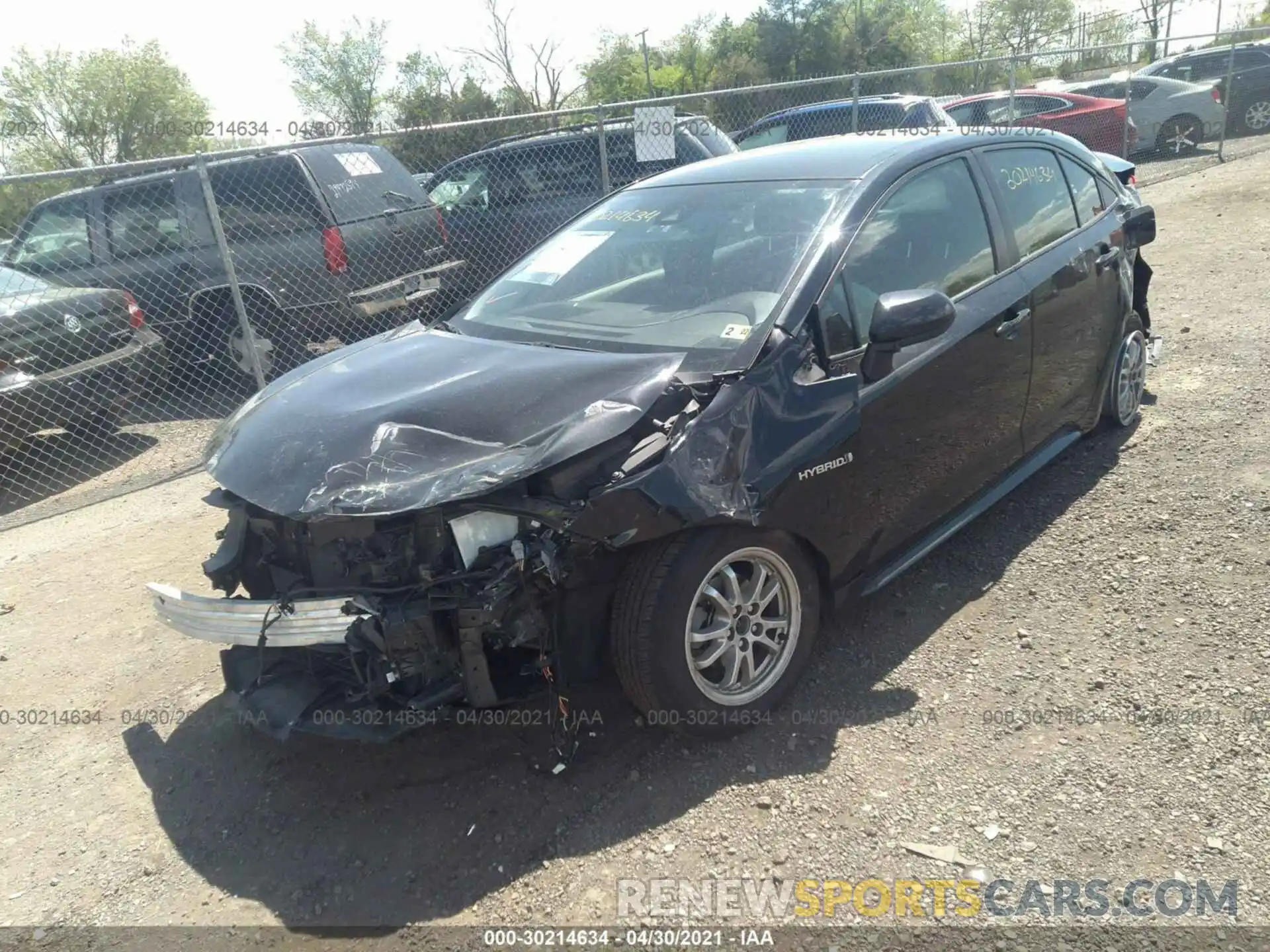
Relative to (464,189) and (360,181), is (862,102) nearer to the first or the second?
(464,189)

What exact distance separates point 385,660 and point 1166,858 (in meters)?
2.17

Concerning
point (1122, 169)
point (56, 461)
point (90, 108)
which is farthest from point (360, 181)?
point (90, 108)

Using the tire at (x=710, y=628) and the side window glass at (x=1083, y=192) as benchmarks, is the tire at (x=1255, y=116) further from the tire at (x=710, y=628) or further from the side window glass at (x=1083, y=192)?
the tire at (x=710, y=628)

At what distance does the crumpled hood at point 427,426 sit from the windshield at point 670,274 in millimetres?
187

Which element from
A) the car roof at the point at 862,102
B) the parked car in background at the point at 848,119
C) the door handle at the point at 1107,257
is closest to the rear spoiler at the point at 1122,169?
the parked car in background at the point at 848,119

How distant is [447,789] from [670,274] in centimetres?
202

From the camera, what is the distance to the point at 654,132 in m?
8.50

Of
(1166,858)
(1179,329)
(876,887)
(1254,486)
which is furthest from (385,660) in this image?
A: (1179,329)

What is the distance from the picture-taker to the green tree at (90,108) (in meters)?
32.5

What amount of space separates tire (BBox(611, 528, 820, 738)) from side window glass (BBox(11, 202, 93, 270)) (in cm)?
745

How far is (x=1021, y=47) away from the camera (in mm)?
46250

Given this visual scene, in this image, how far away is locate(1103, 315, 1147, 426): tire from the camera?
15.8 feet

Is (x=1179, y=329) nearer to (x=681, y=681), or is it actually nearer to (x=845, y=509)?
(x=845, y=509)

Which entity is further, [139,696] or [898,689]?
[139,696]
